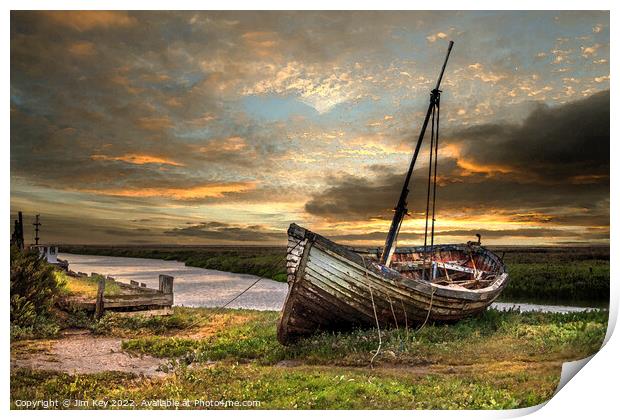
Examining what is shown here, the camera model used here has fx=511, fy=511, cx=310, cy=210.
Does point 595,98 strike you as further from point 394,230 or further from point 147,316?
point 147,316

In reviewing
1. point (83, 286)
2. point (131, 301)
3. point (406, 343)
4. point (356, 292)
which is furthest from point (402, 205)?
point (83, 286)

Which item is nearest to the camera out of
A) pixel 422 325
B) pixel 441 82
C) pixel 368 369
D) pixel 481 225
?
pixel 368 369

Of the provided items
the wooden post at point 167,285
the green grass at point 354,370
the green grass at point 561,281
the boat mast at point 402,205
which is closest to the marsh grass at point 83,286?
the wooden post at point 167,285

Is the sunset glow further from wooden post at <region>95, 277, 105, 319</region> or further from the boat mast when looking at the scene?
Answer: wooden post at <region>95, 277, 105, 319</region>

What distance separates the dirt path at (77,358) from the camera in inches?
267

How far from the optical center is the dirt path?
677 cm

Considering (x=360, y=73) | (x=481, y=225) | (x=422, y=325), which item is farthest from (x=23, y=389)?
(x=481, y=225)

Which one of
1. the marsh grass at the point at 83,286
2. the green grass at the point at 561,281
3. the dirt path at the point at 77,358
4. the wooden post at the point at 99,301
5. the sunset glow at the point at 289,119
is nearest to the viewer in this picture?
the dirt path at the point at 77,358

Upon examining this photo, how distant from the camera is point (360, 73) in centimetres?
769

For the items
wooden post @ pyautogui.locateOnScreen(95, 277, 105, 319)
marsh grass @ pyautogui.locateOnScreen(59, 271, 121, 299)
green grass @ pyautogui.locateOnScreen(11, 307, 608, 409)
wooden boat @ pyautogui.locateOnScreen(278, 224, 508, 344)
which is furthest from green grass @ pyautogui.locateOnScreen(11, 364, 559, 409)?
marsh grass @ pyautogui.locateOnScreen(59, 271, 121, 299)

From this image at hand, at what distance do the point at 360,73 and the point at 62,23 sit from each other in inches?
169

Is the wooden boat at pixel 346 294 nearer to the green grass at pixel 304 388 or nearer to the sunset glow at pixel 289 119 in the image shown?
the green grass at pixel 304 388

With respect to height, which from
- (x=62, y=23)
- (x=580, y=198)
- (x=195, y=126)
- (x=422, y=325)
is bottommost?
(x=422, y=325)

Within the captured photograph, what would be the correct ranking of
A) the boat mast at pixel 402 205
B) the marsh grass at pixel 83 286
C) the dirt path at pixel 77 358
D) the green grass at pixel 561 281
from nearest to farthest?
the dirt path at pixel 77 358 < the boat mast at pixel 402 205 < the green grass at pixel 561 281 < the marsh grass at pixel 83 286
